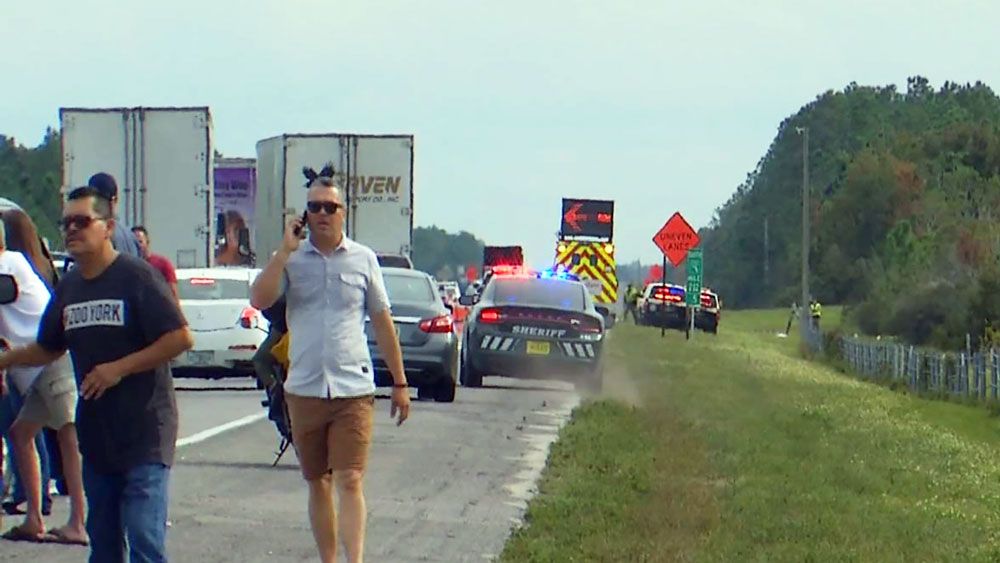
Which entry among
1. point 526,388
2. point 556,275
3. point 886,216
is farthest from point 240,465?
point 886,216

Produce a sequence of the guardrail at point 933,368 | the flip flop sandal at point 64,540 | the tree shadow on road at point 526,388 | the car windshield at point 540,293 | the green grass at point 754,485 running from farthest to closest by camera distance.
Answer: the guardrail at point 933,368 → the tree shadow on road at point 526,388 → the car windshield at point 540,293 → the green grass at point 754,485 → the flip flop sandal at point 64,540

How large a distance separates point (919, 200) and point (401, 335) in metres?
91.8

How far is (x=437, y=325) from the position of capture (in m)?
22.2

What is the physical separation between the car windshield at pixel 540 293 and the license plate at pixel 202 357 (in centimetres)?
370

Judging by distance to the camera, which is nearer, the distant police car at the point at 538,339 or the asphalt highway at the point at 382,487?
the asphalt highway at the point at 382,487

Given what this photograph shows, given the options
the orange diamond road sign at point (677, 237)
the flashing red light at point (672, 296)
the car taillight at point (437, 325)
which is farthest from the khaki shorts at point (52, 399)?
the flashing red light at point (672, 296)

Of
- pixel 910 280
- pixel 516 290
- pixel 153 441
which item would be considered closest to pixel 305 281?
pixel 153 441

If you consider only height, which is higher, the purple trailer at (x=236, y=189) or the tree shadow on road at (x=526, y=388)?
A: the purple trailer at (x=236, y=189)

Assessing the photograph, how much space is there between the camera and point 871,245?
117000mm

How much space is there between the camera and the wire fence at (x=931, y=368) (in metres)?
36.3

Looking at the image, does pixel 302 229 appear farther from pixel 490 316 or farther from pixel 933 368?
pixel 933 368

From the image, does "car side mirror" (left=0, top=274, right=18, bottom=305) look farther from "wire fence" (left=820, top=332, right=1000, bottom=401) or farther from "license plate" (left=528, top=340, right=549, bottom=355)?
"wire fence" (left=820, top=332, right=1000, bottom=401)

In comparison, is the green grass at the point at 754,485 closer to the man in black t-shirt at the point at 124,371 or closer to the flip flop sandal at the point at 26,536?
the flip flop sandal at the point at 26,536

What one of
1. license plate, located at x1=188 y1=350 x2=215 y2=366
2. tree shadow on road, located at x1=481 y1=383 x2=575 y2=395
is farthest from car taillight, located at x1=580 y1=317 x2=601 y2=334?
license plate, located at x1=188 y1=350 x2=215 y2=366
